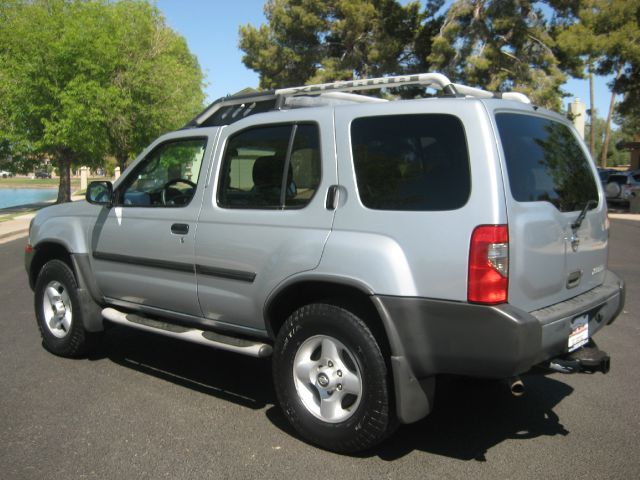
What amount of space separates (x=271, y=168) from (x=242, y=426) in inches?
64.8

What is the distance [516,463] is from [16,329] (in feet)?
16.6

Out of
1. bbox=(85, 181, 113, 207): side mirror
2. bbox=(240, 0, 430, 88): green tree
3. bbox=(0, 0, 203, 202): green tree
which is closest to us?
bbox=(85, 181, 113, 207): side mirror

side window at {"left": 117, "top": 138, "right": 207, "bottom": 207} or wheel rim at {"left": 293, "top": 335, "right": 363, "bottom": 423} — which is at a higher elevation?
side window at {"left": 117, "top": 138, "right": 207, "bottom": 207}

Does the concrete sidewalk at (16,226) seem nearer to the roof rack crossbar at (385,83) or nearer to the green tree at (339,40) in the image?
the green tree at (339,40)

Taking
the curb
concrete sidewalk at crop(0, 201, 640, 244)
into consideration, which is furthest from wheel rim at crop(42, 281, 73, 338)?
the curb

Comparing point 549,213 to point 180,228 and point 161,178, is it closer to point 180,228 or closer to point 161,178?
point 180,228

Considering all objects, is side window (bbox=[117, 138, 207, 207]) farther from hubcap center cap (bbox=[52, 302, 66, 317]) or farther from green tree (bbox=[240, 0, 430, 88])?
green tree (bbox=[240, 0, 430, 88])

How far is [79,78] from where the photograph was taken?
22.9 metres

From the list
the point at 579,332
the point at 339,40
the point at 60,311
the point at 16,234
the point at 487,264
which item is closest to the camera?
the point at 487,264

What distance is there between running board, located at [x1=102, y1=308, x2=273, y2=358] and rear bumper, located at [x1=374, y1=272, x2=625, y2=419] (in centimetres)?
102

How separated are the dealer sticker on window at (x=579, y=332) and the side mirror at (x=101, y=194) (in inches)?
137

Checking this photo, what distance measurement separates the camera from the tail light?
3.00 metres

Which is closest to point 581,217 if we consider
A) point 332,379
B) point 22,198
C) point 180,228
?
point 332,379

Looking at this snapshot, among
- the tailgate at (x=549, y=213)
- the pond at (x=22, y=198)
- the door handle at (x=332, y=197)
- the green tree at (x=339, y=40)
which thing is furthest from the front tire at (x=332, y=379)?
the pond at (x=22, y=198)
